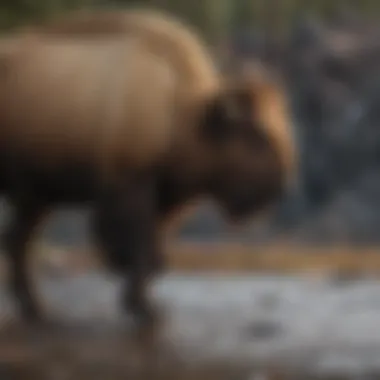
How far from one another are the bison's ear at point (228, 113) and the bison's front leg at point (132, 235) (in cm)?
8

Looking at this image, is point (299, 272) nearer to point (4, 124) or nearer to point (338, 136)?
point (338, 136)

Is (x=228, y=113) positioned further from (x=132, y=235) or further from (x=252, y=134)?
(x=132, y=235)

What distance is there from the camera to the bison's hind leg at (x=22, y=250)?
4.36 ft

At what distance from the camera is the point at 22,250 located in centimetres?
135

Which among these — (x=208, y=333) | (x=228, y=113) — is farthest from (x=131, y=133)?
(x=208, y=333)

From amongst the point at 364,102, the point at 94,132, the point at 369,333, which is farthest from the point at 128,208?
the point at 364,102

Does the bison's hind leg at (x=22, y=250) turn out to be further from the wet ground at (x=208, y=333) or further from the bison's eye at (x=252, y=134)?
the bison's eye at (x=252, y=134)

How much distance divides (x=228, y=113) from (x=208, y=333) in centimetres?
20

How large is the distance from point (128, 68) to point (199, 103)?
0.07 m

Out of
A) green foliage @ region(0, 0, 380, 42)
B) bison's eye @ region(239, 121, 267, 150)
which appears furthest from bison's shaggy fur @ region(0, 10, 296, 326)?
green foliage @ region(0, 0, 380, 42)

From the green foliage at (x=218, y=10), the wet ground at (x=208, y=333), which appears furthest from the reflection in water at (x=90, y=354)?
the green foliage at (x=218, y=10)

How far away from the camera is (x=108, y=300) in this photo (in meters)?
1.39

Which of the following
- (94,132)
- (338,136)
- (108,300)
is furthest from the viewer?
(338,136)

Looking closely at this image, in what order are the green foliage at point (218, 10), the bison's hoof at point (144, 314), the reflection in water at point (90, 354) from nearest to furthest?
the reflection in water at point (90, 354) < the bison's hoof at point (144, 314) < the green foliage at point (218, 10)
